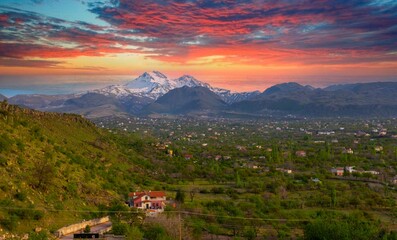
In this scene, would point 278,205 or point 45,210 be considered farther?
point 278,205

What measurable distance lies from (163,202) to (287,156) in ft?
222

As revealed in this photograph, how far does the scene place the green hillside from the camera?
1353 inches

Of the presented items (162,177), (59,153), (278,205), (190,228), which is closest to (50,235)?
(190,228)

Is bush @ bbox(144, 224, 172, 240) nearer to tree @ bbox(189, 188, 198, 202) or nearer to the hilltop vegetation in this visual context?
the hilltop vegetation

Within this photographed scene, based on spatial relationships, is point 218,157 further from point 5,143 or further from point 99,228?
point 99,228

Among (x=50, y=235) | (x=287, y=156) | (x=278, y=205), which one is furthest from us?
(x=287, y=156)

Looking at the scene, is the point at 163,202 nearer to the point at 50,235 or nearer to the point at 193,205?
the point at 193,205

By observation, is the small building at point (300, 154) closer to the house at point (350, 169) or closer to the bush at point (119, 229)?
the house at point (350, 169)

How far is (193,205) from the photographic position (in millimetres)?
58562

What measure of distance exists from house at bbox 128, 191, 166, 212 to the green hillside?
74.2 inches

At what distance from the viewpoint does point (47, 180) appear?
4062 centimetres

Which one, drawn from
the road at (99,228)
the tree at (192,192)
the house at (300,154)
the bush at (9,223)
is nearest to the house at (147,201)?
the tree at (192,192)

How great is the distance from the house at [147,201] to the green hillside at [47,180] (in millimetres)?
1885

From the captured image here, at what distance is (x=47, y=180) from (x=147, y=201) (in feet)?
51.7
